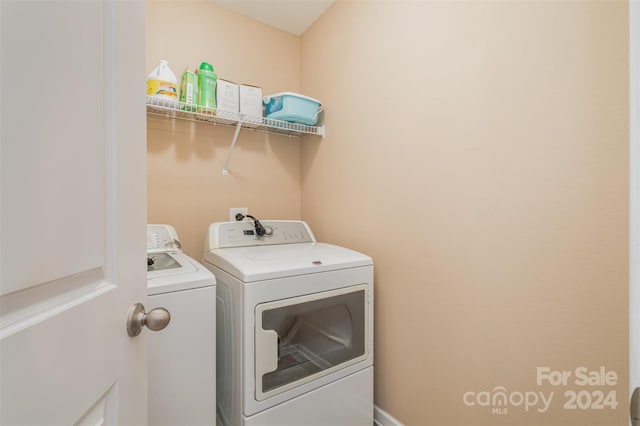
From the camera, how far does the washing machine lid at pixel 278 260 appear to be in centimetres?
115

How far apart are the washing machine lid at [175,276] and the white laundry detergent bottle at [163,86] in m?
0.80

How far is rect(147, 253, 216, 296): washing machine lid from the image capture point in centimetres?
97

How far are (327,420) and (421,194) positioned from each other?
115 centimetres

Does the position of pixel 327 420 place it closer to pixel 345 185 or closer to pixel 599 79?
pixel 345 185

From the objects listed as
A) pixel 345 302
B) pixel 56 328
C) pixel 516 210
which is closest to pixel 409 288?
pixel 345 302

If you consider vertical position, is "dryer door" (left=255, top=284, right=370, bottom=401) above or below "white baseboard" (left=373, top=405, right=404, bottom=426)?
above

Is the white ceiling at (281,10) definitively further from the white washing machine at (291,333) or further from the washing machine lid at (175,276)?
the washing machine lid at (175,276)

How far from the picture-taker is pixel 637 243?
1.56 ft

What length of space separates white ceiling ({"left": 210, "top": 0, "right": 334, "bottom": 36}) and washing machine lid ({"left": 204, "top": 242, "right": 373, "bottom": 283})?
1.59 metres

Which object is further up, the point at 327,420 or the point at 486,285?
the point at 486,285

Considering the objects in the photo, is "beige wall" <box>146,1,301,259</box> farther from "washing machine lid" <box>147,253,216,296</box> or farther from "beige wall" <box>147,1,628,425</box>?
"washing machine lid" <box>147,253,216,296</box>

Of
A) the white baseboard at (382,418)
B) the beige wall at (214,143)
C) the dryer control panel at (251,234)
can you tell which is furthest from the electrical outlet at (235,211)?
the white baseboard at (382,418)

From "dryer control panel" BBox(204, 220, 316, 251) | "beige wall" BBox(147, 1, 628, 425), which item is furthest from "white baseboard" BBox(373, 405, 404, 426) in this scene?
"dryer control panel" BBox(204, 220, 316, 251)

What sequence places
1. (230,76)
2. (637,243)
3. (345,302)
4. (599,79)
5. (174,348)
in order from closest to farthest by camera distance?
1. (637,243)
2. (599,79)
3. (174,348)
4. (345,302)
5. (230,76)
